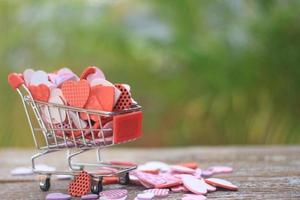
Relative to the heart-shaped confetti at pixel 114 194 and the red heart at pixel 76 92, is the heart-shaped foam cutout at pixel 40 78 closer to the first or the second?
the red heart at pixel 76 92

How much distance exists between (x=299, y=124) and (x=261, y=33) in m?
0.42

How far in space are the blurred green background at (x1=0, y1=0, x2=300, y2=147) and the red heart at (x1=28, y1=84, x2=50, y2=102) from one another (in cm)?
141

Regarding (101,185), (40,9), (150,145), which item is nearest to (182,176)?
(101,185)

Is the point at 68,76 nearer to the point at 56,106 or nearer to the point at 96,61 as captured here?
the point at 56,106

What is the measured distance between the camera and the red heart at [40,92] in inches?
28.0

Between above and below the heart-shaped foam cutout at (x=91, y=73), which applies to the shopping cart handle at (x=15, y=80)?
below

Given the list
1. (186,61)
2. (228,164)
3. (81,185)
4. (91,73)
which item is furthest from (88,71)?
(186,61)

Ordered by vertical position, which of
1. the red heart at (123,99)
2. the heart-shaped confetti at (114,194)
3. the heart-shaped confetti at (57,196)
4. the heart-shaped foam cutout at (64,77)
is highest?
the heart-shaped foam cutout at (64,77)

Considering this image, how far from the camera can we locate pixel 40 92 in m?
A: 0.72

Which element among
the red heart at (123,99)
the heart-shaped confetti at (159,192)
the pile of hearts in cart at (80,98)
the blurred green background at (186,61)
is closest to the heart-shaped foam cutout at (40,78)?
the pile of hearts in cart at (80,98)

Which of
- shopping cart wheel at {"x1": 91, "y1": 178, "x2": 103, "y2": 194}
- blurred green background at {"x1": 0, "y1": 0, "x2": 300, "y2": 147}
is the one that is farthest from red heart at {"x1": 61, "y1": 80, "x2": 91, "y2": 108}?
blurred green background at {"x1": 0, "y1": 0, "x2": 300, "y2": 147}

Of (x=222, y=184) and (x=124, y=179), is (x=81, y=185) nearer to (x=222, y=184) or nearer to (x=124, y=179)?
(x=124, y=179)

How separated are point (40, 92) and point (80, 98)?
2.5 inches

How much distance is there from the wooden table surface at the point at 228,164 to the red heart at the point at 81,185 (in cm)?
4
